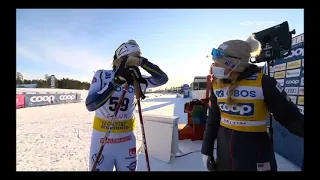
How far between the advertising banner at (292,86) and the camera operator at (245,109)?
6.14ft

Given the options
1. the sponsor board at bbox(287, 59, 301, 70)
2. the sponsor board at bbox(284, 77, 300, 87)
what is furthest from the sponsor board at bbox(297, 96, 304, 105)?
the sponsor board at bbox(287, 59, 301, 70)

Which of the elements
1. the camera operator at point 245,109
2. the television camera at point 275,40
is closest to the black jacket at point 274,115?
the camera operator at point 245,109

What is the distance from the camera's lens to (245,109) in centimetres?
116

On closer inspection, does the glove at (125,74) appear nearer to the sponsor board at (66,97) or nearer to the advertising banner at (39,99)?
the advertising banner at (39,99)

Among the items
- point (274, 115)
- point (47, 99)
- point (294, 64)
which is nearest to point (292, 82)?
point (294, 64)

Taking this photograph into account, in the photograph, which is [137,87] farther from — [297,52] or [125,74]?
[297,52]

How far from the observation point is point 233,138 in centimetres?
118

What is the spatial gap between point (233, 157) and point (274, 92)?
509 millimetres

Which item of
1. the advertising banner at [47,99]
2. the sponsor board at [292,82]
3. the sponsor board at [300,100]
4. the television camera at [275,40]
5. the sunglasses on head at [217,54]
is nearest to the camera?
the sunglasses on head at [217,54]

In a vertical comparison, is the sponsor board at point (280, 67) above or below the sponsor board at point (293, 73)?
above

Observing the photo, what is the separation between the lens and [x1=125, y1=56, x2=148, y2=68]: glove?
1364mm

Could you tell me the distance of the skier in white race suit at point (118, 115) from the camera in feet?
4.60
